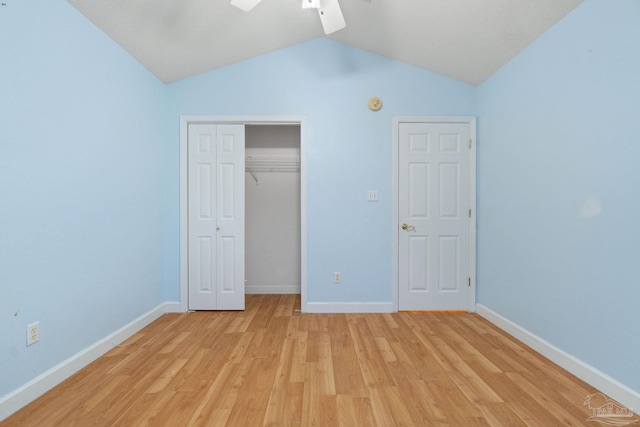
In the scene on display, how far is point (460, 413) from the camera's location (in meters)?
1.71

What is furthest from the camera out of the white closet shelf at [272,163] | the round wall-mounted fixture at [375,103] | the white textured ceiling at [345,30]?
the white closet shelf at [272,163]

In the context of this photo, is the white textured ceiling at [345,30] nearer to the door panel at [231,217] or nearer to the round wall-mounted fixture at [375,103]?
the round wall-mounted fixture at [375,103]

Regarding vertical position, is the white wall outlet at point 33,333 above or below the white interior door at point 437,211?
below

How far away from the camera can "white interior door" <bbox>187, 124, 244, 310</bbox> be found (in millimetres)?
3467

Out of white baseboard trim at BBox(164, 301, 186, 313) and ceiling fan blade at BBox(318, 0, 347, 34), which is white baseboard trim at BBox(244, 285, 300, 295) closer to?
white baseboard trim at BBox(164, 301, 186, 313)

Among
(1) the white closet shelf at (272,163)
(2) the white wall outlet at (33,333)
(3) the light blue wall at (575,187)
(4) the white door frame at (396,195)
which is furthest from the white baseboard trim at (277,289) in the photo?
(2) the white wall outlet at (33,333)

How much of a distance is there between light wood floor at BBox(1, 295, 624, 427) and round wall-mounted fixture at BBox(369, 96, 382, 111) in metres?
2.29

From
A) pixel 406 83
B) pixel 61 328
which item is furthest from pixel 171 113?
pixel 406 83

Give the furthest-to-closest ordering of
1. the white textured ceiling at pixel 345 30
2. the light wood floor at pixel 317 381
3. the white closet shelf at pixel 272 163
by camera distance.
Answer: the white closet shelf at pixel 272 163
the white textured ceiling at pixel 345 30
the light wood floor at pixel 317 381

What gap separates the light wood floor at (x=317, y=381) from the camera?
5.52ft

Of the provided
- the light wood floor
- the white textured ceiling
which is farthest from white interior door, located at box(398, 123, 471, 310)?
the white textured ceiling

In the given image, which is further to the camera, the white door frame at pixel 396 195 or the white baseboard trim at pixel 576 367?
the white door frame at pixel 396 195

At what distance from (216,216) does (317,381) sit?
7.03ft

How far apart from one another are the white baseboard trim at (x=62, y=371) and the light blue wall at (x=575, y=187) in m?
3.44
